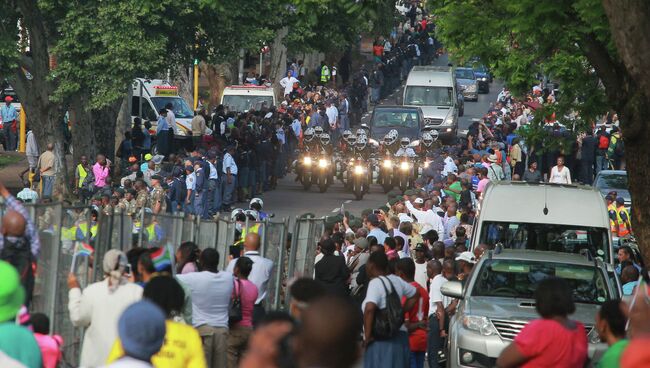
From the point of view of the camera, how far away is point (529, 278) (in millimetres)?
15180

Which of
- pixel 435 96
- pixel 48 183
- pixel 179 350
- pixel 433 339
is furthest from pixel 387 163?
pixel 179 350

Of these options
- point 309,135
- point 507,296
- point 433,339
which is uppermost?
point 309,135

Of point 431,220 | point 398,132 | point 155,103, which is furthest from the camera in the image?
point 155,103

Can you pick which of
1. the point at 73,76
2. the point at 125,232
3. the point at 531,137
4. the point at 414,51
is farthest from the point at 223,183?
the point at 414,51

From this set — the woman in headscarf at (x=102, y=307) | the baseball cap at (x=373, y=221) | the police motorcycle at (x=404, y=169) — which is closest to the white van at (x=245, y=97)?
the police motorcycle at (x=404, y=169)

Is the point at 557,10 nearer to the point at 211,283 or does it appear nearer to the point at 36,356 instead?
the point at 211,283

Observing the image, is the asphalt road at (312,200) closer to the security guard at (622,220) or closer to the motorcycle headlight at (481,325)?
the security guard at (622,220)

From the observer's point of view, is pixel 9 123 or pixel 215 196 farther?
pixel 9 123

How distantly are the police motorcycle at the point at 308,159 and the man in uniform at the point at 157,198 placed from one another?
36.7 ft

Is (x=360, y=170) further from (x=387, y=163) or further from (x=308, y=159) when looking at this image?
(x=308, y=159)

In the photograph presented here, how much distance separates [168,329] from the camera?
8.73 metres

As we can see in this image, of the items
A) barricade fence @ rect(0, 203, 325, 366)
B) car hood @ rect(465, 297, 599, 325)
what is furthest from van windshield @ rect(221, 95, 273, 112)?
car hood @ rect(465, 297, 599, 325)

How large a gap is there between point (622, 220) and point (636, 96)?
12355 mm

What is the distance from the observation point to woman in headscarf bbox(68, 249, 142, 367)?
9.93m
